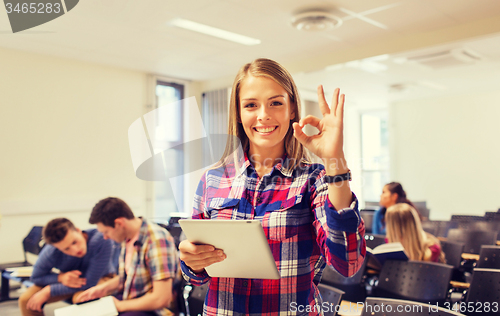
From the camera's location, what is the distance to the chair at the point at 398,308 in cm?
150

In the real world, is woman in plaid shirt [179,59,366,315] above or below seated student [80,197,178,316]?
above

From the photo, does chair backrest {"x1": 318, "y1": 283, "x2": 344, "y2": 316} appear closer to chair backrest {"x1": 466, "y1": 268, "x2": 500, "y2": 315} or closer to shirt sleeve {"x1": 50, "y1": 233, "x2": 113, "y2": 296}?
chair backrest {"x1": 466, "y1": 268, "x2": 500, "y2": 315}

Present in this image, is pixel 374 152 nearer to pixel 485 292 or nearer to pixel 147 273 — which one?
pixel 485 292

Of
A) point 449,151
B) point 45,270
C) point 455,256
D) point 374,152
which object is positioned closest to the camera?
point 45,270

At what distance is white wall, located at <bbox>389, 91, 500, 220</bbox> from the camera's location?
8641mm

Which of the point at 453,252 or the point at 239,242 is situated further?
the point at 453,252

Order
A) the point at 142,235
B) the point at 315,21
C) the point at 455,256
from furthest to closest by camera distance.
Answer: the point at 315,21 < the point at 455,256 < the point at 142,235

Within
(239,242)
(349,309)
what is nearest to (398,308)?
(349,309)

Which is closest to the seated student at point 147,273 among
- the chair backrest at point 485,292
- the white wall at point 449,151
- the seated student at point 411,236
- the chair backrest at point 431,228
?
the chair backrest at point 485,292

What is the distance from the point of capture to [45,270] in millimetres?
3287

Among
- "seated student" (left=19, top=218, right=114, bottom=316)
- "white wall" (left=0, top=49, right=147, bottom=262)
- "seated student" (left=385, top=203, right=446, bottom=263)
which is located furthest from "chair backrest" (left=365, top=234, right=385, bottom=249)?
"white wall" (left=0, top=49, right=147, bottom=262)

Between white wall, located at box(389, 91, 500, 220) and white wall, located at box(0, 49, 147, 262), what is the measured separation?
258 inches

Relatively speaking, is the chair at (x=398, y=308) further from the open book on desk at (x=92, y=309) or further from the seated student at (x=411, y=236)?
the seated student at (x=411, y=236)

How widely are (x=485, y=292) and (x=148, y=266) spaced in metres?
2.04
